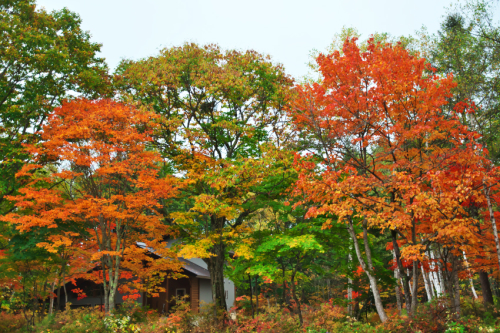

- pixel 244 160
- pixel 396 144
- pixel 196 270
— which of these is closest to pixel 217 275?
pixel 244 160

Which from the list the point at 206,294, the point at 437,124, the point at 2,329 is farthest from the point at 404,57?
the point at 206,294

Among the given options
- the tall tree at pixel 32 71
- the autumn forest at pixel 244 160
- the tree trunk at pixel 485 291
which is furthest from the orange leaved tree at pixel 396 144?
the tall tree at pixel 32 71

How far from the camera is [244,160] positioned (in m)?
15.0

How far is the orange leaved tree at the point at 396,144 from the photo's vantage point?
9.19m

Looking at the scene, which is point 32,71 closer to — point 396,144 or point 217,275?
point 217,275

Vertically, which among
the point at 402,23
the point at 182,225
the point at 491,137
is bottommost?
the point at 182,225

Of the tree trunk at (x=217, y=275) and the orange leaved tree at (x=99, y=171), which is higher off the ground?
the orange leaved tree at (x=99, y=171)

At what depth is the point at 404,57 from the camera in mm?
10234

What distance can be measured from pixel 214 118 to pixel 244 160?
3.86 m

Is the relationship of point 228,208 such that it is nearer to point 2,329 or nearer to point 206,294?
point 2,329

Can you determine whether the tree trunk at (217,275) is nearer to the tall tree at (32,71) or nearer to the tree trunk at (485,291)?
the tall tree at (32,71)

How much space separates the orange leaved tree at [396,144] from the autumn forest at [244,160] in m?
0.07

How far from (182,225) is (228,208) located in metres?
3.57

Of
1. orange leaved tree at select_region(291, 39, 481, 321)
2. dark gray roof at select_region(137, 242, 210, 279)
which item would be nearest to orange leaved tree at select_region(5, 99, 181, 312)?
orange leaved tree at select_region(291, 39, 481, 321)
